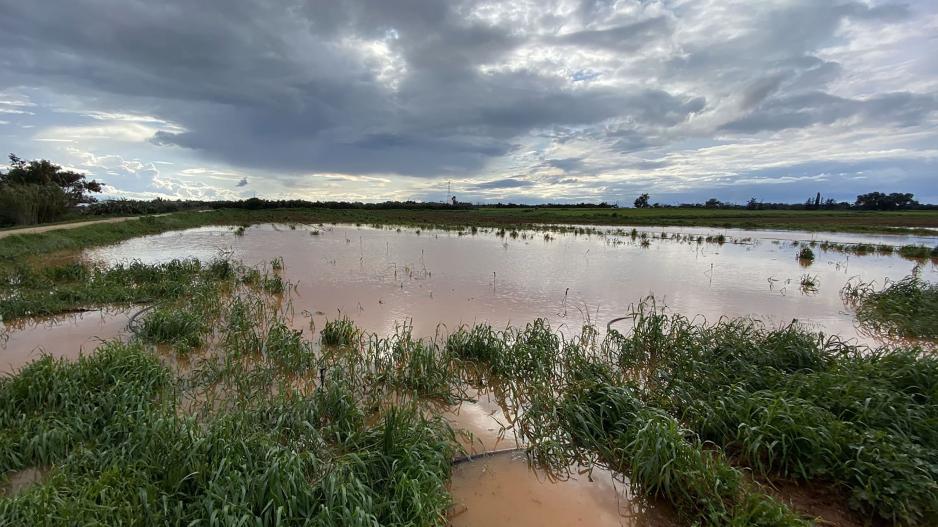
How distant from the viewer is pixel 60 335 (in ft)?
22.1

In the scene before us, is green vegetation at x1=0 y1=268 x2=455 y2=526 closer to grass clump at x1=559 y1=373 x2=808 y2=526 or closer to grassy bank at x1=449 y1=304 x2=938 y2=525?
grassy bank at x1=449 y1=304 x2=938 y2=525

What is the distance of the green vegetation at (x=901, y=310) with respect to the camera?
776 cm

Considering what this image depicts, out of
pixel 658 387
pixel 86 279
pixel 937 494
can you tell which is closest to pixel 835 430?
pixel 937 494

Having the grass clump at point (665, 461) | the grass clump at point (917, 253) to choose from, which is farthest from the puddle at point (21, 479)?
the grass clump at point (917, 253)

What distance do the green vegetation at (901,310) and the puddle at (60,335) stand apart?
14.2 meters

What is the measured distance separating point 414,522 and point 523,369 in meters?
3.18

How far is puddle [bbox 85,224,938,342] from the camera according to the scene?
8.86 m

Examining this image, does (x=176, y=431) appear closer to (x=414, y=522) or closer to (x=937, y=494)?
(x=414, y=522)

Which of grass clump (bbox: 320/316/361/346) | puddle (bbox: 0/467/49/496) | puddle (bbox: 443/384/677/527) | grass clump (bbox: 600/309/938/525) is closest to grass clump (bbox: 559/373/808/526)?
puddle (bbox: 443/384/677/527)

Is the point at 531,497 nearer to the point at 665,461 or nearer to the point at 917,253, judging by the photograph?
the point at 665,461

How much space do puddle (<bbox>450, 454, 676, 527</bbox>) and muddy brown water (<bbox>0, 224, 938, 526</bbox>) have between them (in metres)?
0.01

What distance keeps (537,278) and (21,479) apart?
11163mm

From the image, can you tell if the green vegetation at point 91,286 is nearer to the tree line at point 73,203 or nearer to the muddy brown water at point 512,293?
the muddy brown water at point 512,293

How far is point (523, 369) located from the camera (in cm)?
568
